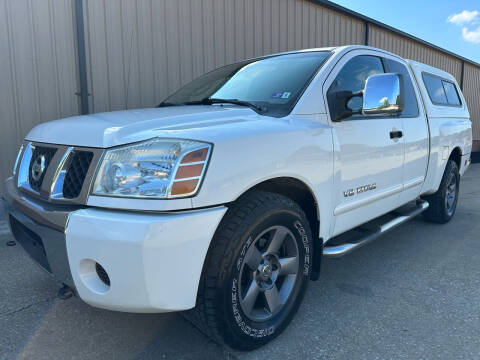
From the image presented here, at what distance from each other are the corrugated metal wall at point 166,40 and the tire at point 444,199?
3851 mm

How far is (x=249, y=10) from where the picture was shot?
22.2 ft

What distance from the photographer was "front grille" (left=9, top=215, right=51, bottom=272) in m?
2.03

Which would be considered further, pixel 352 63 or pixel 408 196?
pixel 408 196

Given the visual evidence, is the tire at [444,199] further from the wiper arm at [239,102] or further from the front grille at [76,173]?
the front grille at [76,173]

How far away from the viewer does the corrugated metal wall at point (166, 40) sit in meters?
5.27

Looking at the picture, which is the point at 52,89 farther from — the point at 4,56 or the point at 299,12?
the point at 299,12

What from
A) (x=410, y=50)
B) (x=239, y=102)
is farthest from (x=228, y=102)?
(x=410, y=50)

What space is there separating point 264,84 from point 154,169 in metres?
1.37

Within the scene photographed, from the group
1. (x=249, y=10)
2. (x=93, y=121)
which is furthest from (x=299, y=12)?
(x=93, y=121)

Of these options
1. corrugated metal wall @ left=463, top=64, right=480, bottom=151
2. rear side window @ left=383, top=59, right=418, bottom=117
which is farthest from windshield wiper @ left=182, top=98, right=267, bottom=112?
corrugated metal wall @ left=463, top=64, right=480, bottom=151

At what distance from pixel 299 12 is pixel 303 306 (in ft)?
21.5

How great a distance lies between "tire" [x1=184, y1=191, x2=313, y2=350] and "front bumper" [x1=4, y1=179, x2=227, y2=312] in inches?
5.0

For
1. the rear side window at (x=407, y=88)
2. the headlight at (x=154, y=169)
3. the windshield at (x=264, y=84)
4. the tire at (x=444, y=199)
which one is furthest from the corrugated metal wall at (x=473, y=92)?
the headlight at (x=154, y=169)

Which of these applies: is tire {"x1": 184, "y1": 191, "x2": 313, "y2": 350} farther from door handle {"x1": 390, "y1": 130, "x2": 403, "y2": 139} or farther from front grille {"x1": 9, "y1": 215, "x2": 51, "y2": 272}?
door handle {"x1": 390, "y1": 130, "x2": 403, "y2": 139}
